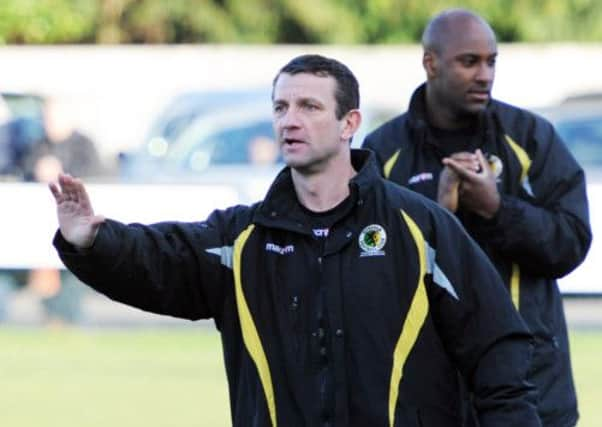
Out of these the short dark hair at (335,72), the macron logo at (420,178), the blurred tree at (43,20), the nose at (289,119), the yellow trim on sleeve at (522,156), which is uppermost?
the short dark hair at (335,72)

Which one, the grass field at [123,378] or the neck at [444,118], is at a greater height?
the neck at [444,118]

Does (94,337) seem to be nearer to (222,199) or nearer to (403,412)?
(222,199)

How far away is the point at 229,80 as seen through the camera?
1155 inches

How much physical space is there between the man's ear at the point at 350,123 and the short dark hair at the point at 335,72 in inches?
0.5

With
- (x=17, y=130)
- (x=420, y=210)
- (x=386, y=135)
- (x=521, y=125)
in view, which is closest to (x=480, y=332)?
(x=420, y=210)

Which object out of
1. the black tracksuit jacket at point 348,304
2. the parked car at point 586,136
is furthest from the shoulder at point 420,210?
the parked car at point 586,136

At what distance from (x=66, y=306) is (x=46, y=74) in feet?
50.2

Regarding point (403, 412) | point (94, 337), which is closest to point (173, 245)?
point (403, 412)

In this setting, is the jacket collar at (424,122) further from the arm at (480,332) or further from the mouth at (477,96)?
the arm at (480,332)

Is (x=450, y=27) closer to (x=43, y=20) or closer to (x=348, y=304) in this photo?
(x=348, y=304)

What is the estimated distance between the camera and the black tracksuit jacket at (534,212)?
651 centimetres

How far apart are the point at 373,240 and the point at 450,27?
6.04 ft

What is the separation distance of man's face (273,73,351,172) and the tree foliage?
88.6 ft

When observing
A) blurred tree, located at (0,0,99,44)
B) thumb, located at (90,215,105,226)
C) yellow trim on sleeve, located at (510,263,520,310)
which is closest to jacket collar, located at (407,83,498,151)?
yellow trim on sleeve, located at (510,263,520,310)
